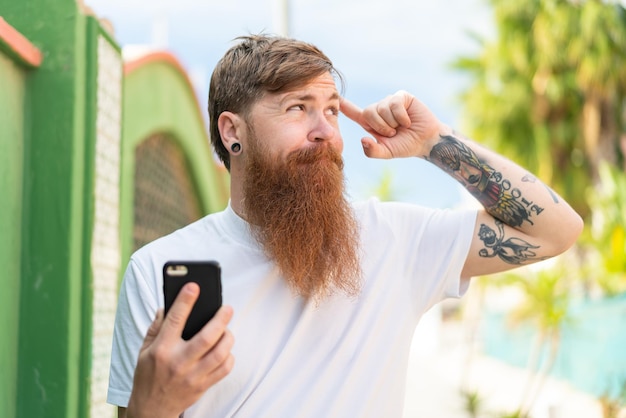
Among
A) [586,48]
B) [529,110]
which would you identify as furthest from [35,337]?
[529,110]

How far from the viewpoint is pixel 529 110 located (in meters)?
25.5

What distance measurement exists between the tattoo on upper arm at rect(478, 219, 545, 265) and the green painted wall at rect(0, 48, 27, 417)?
1.92 meters

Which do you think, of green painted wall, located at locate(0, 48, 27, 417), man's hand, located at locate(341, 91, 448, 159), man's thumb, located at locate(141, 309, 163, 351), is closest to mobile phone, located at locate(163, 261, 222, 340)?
man's thumb, located at locate(141, 309, 163, 351)

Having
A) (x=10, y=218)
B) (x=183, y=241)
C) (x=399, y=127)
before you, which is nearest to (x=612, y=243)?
(x=399, y=127)

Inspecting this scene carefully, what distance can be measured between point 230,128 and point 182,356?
1.19 metres

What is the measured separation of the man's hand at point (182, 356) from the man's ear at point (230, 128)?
1.06 meters

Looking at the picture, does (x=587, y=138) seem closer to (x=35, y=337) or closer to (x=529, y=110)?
(x=529, y=110)

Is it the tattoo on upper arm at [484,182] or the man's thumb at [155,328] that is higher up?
the tattoo on upper arm at [484,182]

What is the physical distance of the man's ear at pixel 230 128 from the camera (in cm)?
262

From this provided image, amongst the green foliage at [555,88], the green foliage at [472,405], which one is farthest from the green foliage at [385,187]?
the green foliage at [472,405]

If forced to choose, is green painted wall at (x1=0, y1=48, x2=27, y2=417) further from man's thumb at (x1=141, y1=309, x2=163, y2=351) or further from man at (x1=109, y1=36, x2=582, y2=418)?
man's thumb at (x1=141, y1=309, x2=163, y2=351)

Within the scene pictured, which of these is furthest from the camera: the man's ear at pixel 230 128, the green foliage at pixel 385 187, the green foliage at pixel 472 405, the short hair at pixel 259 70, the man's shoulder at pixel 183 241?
the green foliage at pixel 385 187

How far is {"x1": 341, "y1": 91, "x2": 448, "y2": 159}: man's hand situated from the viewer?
8.62 ft

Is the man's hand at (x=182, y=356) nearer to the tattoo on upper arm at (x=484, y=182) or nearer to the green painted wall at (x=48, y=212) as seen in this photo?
the tattoo on upper arm at (x=484, y=182)
